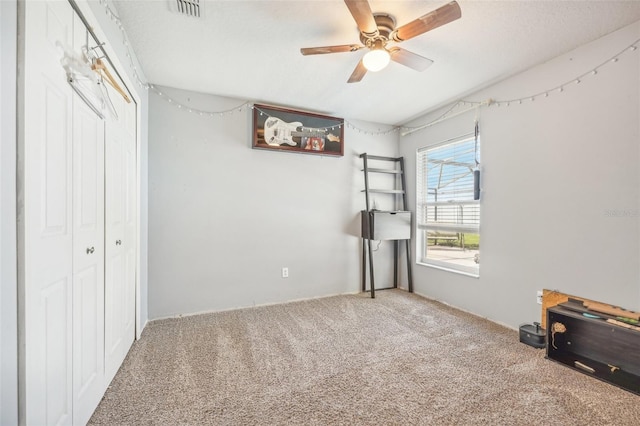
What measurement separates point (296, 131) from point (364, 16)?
1854mm

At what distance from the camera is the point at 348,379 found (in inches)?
72.4

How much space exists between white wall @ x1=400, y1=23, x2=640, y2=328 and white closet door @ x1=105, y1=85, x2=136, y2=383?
3261 mm

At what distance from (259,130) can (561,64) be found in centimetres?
287

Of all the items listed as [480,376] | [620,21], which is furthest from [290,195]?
[620,21]

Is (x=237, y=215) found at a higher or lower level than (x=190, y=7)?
lower

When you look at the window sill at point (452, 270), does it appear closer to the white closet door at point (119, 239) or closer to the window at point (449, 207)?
the window at point (449, 207)

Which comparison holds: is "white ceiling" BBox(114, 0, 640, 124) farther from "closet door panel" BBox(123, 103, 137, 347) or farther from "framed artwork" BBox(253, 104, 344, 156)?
"closet door panel" BBox(123, 103, 137, 347)

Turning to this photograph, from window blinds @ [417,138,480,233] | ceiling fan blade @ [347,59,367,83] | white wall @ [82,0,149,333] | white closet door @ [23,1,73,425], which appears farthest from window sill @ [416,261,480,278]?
white closet door @ [23,1,73,425]

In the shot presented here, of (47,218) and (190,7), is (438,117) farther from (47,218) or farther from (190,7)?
(47,218)

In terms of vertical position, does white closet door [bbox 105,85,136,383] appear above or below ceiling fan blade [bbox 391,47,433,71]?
below

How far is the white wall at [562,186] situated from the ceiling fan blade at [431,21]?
1465 mm

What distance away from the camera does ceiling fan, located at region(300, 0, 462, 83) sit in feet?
5.03

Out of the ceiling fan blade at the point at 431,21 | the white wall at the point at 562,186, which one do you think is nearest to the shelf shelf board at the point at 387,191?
the white wall at the point at 562,186

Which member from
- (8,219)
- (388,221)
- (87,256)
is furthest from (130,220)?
(388,221)
